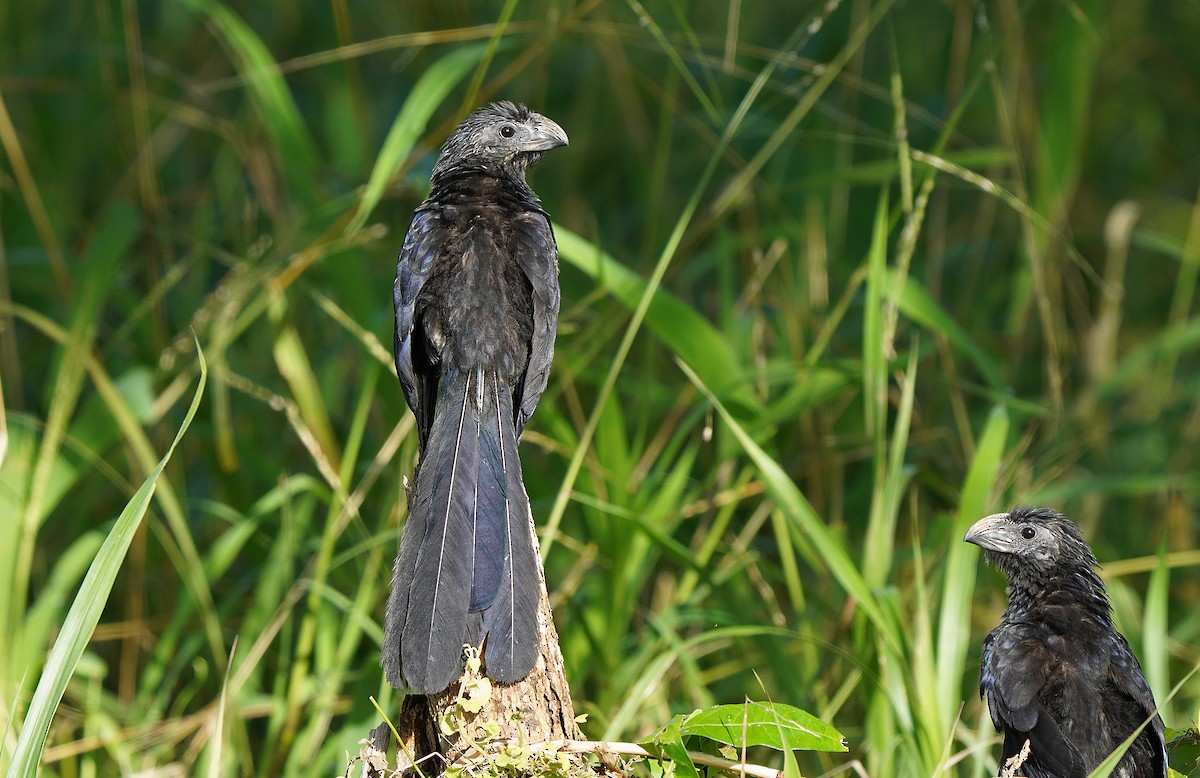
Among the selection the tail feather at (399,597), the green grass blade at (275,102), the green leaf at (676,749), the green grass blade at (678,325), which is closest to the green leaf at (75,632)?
the tail feather at (399,597)

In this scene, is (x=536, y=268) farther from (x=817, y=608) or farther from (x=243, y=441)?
(x=243, y=441)

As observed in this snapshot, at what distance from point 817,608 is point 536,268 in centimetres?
150

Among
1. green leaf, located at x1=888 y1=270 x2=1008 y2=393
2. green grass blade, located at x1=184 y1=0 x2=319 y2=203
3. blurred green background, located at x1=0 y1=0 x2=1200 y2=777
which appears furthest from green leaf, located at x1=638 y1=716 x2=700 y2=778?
green grass blade, located at x1=184 y1=0 x2=319 y2=203

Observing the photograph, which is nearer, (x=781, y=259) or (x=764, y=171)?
(x=781, y=259)

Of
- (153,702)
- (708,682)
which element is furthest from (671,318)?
(153,702)

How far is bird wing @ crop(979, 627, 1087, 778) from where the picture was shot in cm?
256

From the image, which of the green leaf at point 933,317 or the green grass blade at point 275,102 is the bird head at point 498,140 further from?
the green leaf at point 933,317

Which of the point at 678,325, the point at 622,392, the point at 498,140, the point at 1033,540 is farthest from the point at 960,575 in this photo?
the point at 622,392

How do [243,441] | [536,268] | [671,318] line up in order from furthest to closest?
[243,441]
[671,318]
[536,268]

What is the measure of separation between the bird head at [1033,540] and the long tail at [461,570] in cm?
111

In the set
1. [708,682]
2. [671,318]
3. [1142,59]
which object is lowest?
[708,682]

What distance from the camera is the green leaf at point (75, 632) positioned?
203 centimetres

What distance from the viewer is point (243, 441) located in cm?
447

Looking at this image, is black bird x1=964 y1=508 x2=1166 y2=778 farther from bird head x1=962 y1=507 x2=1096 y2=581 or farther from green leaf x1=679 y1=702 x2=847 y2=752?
green leaf x1=679 y1=702 x2=847 y2=752
